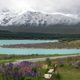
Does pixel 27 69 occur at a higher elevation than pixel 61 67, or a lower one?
higher

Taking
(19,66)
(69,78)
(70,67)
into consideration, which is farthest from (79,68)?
(19,66)

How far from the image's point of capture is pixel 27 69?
16.2 meters

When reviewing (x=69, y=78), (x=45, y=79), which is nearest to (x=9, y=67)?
(x=45, y=79)

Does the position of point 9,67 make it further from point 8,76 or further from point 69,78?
point 69,78

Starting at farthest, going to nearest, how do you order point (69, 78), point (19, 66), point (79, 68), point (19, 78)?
1. point (79, 68)
2. point (69, 78)
3. point (19, 66)
4. point (19, 78)

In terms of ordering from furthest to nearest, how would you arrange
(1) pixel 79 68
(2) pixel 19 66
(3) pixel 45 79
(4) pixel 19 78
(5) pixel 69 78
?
(1) pixel 79 68 < (5) pixel 69 78 < (2) pixel 19 66 < (3) pixel 45 79 < (4) pixel 19 78

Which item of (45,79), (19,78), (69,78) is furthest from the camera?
(69,78)

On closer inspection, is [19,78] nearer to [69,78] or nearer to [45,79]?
[45,79]

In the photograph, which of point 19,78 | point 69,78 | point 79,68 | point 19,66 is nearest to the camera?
point 19,78

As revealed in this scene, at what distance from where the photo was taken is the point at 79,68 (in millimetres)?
26359

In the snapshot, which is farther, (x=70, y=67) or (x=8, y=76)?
(x=70, y=67)

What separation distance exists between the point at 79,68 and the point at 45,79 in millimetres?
10936

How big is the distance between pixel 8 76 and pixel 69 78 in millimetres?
6119

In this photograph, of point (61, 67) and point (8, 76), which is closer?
point (8, 76)
